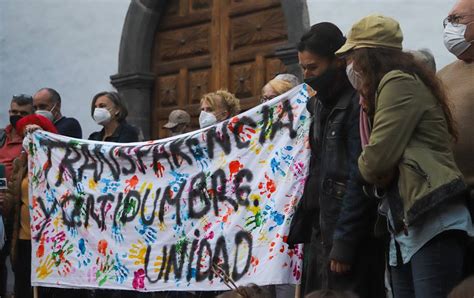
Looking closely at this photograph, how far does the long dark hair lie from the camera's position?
486 cm

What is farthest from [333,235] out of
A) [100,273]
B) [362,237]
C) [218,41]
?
[218,41]

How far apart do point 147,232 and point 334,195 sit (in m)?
2.36

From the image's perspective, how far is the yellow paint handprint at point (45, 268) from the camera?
8180 millimetres

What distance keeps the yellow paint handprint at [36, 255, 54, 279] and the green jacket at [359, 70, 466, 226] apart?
12.7 ft

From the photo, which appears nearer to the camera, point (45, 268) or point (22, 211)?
point (45, 268)

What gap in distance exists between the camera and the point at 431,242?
4691 millimetres

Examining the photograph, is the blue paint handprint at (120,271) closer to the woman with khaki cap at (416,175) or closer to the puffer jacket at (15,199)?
the puffer jacket at (15,199)

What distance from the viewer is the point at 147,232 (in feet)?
24.6

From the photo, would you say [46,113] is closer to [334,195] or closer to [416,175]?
[334,195]

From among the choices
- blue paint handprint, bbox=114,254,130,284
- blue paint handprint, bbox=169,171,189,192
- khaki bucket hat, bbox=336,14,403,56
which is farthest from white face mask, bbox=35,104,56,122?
khaki bucket hat, bbox=336,14,403,56

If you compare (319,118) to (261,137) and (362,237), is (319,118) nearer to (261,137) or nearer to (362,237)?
(362,237)

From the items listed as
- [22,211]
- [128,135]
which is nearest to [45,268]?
[22,211]

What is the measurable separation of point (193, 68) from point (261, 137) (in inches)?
181

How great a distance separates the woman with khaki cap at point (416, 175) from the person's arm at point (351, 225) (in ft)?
0.74
